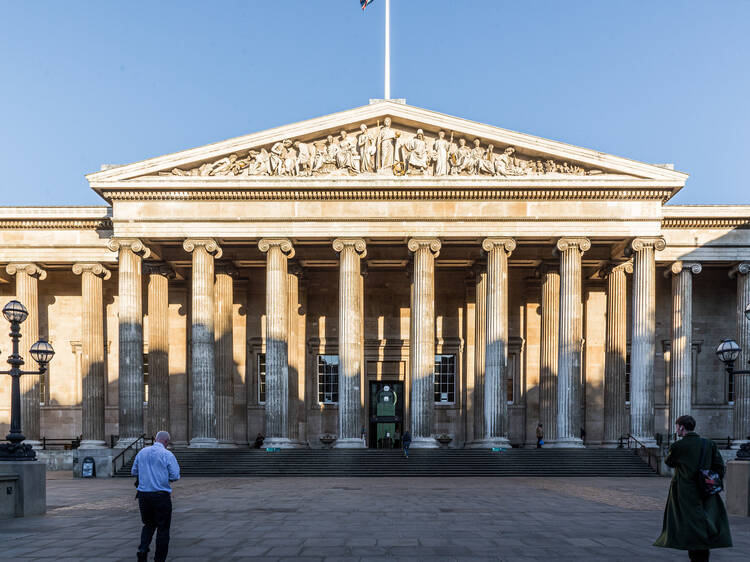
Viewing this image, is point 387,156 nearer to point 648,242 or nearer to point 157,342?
point 648,242

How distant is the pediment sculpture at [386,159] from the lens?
34.5m

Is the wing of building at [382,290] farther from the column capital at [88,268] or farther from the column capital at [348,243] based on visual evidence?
the column capital at [348,243]

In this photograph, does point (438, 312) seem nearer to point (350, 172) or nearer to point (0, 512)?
point (350, 172)

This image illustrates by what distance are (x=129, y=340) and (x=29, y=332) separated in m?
7.89

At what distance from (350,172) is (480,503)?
18819 mm

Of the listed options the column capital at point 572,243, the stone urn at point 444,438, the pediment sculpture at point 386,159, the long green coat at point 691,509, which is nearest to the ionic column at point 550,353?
the column capital at point 572,243

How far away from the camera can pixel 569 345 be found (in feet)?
112

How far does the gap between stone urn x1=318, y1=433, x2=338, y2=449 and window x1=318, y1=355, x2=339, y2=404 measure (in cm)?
190

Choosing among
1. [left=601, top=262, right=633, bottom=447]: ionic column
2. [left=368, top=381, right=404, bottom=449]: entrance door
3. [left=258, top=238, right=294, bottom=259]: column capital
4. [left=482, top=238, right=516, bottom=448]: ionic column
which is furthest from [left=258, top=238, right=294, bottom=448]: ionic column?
[left=601, top=262, right=633, bottom=447]: ionic column

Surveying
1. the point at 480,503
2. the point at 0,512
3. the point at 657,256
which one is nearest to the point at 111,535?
the point at 0,512

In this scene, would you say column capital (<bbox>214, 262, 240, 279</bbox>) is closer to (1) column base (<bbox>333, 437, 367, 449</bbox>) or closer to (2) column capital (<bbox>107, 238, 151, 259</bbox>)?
(2) column capital (<bbox>107, 238, 151, 259</bbox>)

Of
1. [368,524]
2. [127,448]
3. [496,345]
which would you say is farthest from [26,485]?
[496,345]

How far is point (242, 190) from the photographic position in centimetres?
3459

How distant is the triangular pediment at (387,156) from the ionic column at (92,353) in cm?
656
